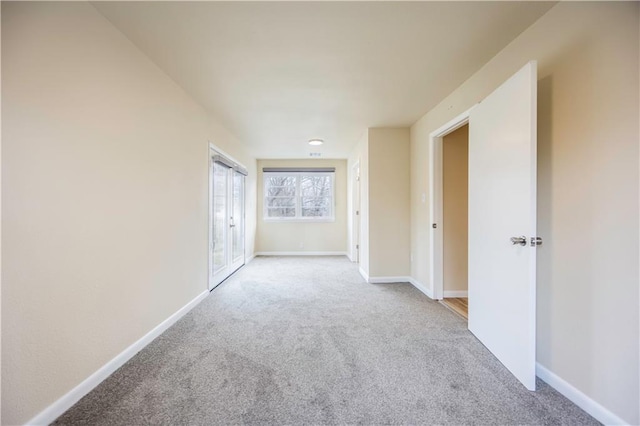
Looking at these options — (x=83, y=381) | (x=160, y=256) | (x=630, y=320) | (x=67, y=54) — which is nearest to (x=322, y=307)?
(x=160, y=256)

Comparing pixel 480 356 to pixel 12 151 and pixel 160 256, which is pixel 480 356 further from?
pixel 12 151

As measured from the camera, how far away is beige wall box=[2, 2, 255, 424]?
122 centimetres

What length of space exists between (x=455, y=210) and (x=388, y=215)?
36.3 inches

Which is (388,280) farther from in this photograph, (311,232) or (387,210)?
(311,232)

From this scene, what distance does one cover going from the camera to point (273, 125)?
3.77 meters

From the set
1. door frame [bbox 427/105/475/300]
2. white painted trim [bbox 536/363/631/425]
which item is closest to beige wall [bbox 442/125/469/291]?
door frame [bbox 427/105/475/300]

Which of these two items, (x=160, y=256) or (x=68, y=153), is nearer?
(x=68, y=153)

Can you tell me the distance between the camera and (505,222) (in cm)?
179

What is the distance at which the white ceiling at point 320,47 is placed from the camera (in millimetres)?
1598

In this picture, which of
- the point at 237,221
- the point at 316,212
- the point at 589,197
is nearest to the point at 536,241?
the point at 589,197

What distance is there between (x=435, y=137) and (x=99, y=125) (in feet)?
10.4

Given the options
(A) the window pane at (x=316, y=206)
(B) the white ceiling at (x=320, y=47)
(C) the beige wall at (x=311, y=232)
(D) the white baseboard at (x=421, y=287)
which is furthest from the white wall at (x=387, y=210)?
(A) the window pane at (x=316, y=206)

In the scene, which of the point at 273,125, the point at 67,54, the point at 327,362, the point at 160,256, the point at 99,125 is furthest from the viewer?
the point at 273,125

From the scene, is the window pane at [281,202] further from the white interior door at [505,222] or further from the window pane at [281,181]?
the white interior door at [505,222]
